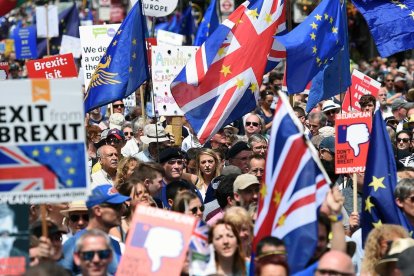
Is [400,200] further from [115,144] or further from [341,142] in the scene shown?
[115,144]

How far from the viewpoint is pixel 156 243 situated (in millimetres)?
7715

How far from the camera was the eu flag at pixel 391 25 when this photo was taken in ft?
48.9

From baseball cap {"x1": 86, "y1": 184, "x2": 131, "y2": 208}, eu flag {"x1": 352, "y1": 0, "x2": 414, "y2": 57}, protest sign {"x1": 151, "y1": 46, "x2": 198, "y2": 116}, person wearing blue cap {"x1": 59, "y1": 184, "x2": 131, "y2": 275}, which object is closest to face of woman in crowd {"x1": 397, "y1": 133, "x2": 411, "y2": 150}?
eu flag {"x1": 352, "y1": 0, "x2": 414, "y2": 57}

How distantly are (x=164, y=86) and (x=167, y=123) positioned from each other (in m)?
0.92

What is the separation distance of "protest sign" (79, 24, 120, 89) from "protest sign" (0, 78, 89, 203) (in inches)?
355

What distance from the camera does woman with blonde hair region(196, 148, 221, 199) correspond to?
12531 millimetres

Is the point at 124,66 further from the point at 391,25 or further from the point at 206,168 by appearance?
the point at 391,25

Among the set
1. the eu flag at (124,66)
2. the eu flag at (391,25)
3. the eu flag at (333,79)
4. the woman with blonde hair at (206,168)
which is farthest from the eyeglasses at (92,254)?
the eu flag at (391,25)

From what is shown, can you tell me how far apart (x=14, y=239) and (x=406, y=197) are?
9.66 ft

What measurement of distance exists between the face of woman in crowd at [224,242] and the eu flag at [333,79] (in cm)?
620

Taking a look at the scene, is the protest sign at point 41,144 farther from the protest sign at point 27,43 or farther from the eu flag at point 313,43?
the protest sign at point 27,43

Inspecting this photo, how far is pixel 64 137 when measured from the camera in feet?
26.0

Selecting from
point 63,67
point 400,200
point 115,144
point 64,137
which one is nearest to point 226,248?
point 64,137

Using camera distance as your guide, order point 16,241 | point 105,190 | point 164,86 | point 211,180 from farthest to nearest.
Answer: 1. point 164,86
2. point 211,180
3. point 105,190
4. point 16,241
